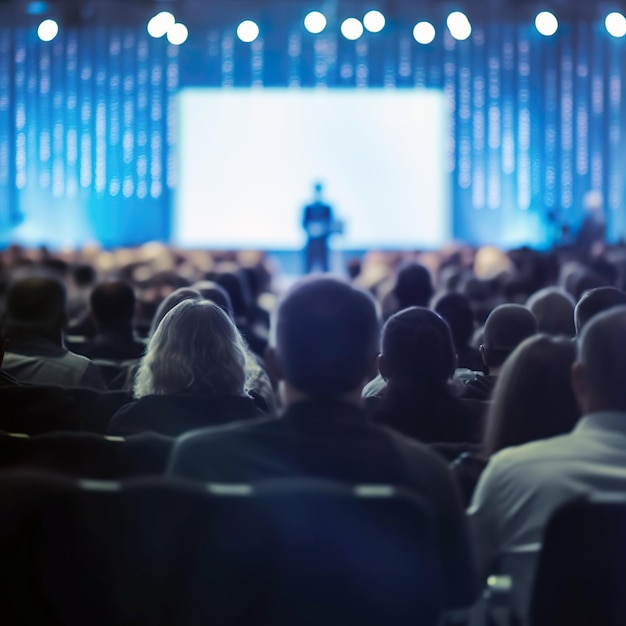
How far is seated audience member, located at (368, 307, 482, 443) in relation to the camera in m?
3.10

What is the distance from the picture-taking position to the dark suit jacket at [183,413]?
3.02 m

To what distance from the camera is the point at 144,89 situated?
693 inches

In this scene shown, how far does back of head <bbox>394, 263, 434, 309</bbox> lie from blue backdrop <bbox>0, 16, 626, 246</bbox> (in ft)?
38.1

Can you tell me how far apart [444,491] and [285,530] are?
0.34 m

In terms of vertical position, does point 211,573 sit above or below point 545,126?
below

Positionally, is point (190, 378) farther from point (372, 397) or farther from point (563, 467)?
point (563, 467)

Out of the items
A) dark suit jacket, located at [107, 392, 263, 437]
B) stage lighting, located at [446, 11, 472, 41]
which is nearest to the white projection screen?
stage lighting, located at [446, 11, 472, 41]

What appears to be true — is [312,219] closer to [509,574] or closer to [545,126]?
[545,126]

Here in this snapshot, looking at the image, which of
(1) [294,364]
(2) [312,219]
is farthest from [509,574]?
(2) [312,219]

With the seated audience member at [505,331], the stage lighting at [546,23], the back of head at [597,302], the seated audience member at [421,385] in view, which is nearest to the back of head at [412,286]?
the seated audience member at [505,331]

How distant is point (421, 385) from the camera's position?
3.12 m

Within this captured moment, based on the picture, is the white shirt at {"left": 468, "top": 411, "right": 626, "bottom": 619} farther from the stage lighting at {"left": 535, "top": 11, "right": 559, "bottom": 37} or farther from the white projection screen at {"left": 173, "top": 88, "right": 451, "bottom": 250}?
the white projection screen at {"left": 173, "top": 88, "right": 451, "bottom": 250}

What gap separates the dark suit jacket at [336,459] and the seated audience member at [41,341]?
2241 millimetres

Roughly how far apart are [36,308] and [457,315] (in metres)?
1.74
